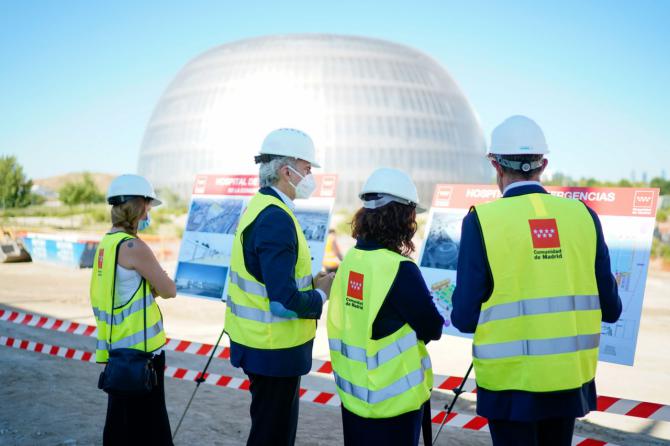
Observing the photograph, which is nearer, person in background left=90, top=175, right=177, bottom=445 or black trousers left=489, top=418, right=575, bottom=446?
black trousers left=489, top=418, right=575, bottom=446

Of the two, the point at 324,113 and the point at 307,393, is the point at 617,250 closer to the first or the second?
the point at 307,393

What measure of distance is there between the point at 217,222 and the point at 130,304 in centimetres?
349

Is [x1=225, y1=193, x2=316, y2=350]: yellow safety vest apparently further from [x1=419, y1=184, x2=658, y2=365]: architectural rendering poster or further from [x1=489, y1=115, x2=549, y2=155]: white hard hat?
[x1=419, y1=184, x2=658, y2=365]: architectural rendering poster

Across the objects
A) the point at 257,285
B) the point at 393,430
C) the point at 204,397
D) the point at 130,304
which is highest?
the point at 257,285

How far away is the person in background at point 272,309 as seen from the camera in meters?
3.18

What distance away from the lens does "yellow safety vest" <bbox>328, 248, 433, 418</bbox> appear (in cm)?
283

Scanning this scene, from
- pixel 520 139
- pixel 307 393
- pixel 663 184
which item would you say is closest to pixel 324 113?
pixel 663 184

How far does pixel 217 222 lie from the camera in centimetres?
732

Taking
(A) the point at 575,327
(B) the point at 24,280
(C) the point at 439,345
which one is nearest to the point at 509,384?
(A) the point at 575,327

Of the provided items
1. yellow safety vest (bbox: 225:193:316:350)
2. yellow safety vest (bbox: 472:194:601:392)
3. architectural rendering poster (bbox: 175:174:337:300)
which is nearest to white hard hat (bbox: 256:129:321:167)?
yellow safety vest (bbox: 225:193:316:350)

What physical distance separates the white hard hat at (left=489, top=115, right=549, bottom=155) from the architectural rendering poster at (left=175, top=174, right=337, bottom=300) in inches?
148

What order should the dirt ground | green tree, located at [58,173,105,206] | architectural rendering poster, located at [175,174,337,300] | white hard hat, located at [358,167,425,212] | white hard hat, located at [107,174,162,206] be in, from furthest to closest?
green tree, located at [58,173,105,206] < architectural rendering poster, located at [175,174,337,300] < the dirt ground < white hard hat, located at [107,174,162,206] < white hard hat, located at [358,167,425,212]

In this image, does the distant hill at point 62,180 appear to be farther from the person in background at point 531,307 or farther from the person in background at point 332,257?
the person in background at point 531,307

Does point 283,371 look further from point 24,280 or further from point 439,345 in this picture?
point 24,280
